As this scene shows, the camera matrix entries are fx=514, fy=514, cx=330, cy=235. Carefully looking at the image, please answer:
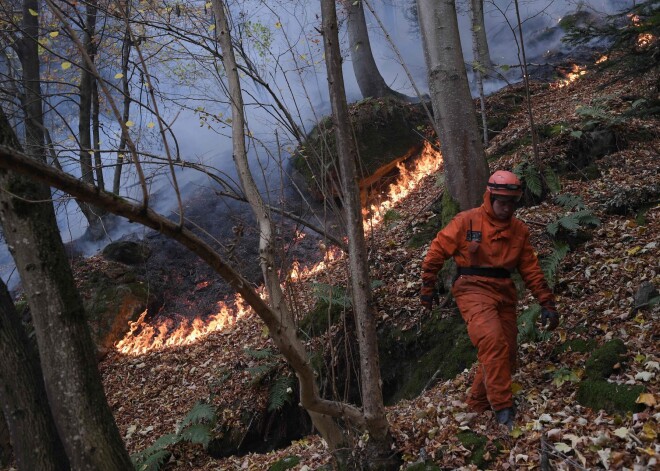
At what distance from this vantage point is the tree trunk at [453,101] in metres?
6.10

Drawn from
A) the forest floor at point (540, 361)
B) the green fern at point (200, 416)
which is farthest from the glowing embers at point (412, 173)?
the green fern at point (200, 416)

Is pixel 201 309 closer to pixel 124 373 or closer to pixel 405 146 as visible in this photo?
pixel 124 373

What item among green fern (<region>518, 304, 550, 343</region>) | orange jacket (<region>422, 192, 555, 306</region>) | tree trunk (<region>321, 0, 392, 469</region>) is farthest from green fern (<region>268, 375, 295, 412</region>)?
green fern (<region>518, 304, 550, 343</region>)

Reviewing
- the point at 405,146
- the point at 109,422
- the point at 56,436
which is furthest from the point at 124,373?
the point at 405,146

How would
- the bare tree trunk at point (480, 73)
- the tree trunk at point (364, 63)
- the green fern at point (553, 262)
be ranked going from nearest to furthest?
the green fern at point (553, 262) < the bare tree trunk at point (480, 73) < the tree trunk at point (364, 63)

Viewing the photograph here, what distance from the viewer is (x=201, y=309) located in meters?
11.5

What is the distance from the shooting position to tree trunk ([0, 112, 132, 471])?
15.0ft

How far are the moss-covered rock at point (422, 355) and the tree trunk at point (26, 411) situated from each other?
3.73 metres

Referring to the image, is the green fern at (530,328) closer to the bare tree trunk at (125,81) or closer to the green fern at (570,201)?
the green fern at (570,201)

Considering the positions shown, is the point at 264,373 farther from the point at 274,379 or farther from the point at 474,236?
the point at 474,236

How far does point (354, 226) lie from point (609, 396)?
2326mm

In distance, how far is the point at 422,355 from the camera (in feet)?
20.4

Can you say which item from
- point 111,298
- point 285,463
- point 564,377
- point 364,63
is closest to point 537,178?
point 564,377

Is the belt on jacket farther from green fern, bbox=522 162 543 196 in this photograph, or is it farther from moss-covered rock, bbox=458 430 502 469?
green fern, bbox=522 162 543 196
